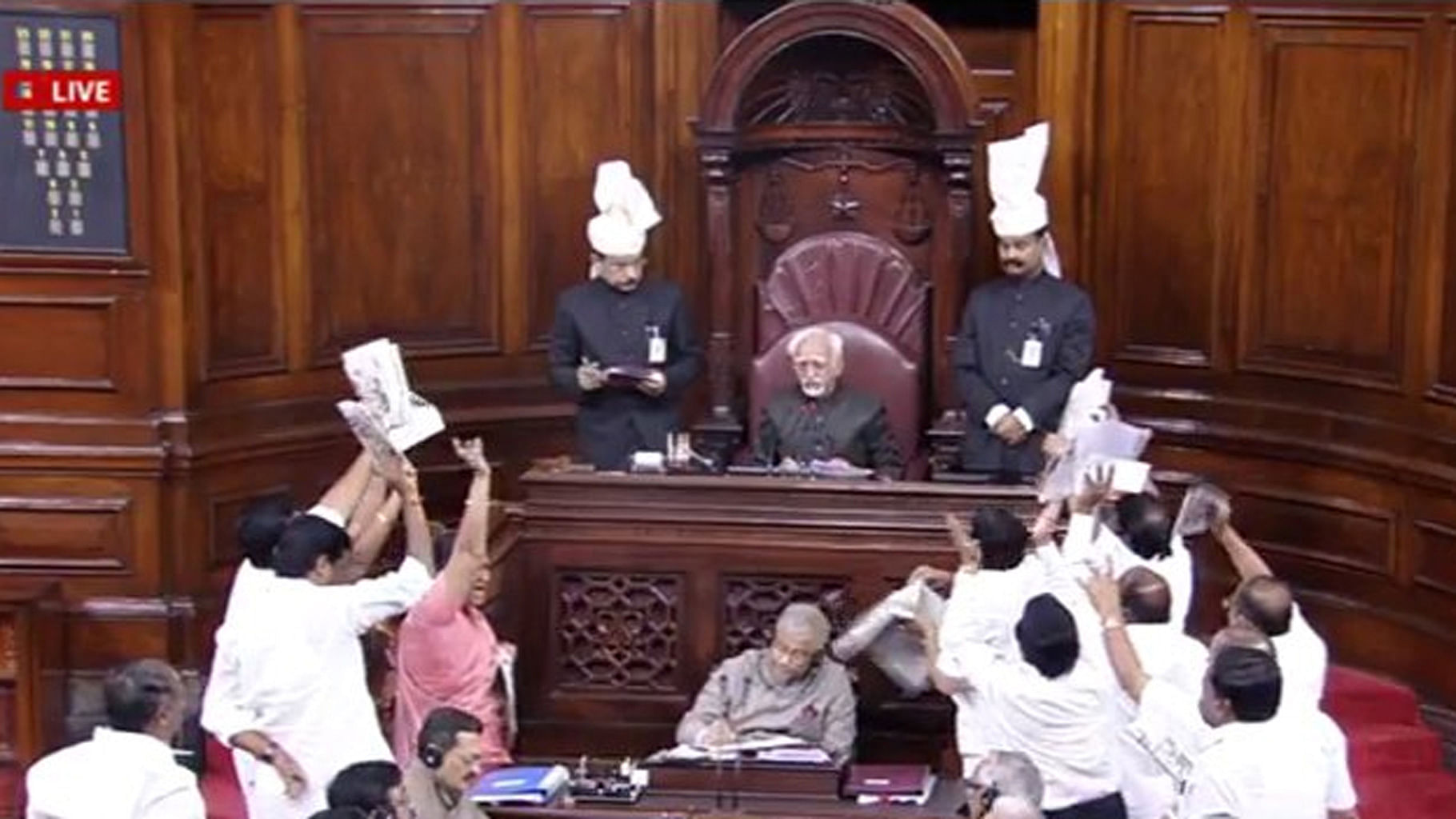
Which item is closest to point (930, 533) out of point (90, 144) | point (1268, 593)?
point (1268, 593)

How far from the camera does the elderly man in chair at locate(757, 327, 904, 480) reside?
8547 mm

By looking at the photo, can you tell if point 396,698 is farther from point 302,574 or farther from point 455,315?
point 455,315

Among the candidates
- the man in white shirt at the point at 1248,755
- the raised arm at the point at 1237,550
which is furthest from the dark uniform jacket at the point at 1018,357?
the man in white shirt at the point at 1248,755

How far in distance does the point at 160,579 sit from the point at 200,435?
488 mm

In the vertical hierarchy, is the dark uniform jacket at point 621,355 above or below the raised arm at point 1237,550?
above

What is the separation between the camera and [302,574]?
6.58m

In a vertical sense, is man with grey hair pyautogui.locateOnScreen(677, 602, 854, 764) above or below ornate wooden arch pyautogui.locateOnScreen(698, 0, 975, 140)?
below

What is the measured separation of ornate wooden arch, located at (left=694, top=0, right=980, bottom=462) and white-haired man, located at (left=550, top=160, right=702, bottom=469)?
0.42 meters

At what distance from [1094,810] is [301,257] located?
3.91 m

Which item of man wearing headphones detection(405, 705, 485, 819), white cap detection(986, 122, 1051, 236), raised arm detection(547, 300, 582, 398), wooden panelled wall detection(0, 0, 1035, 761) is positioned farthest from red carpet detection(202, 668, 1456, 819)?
man wearing headphones detection(405, 705, 485, 819)

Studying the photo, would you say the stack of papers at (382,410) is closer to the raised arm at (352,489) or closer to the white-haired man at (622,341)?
the raised arm at (352,489)

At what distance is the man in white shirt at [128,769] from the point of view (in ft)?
18.4

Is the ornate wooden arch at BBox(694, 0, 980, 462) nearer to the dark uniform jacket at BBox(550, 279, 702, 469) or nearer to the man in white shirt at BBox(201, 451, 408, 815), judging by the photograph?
the dark uniform jacket at BBox(550, 279, 702, 469)

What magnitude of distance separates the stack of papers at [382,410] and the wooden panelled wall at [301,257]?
146 cm
